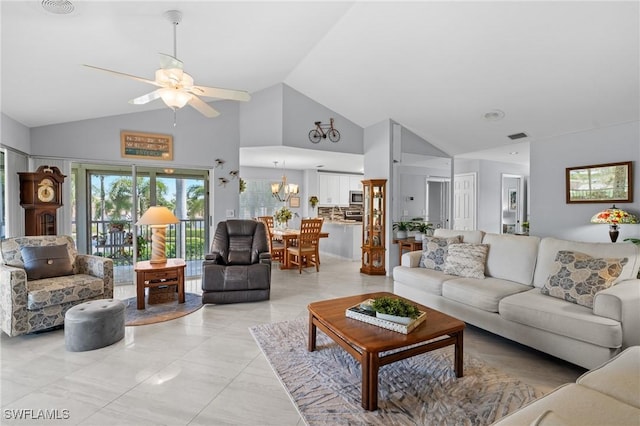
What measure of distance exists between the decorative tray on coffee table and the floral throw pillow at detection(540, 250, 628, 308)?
4.14 ft

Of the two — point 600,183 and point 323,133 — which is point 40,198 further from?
point 600,183

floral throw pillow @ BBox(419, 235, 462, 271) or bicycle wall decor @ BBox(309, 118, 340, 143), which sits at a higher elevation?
bicycle wall decor @ BBox(309, 118, 340, 143)

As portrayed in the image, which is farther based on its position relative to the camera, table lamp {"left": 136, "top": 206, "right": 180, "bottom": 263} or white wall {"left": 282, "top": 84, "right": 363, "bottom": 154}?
white wall {"left": 282, "top": 84, "right": 363, "bottom": 154}

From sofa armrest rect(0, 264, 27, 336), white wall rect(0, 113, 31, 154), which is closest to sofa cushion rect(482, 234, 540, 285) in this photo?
sofa armrest rect(0, 264, 27, 336)

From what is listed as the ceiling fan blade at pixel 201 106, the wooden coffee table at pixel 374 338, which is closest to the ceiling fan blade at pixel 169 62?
the ceiling fan blade at pixel 201 106

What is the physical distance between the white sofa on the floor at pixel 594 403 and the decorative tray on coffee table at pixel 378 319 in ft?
2.84

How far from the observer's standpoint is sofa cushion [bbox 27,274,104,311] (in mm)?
2861

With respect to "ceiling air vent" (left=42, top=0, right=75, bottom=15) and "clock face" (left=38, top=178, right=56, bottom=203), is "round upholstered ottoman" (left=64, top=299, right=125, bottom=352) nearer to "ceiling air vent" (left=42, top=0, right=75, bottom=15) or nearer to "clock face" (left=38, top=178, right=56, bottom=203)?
"clock face" (left=38, top=178, right=56, bottom=203)

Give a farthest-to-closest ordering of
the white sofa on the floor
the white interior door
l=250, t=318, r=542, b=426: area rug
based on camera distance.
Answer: the white interior door → l=250, t=318, r=542, b=426: area rug → the white sofa on the floor

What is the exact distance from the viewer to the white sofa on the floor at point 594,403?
1.15 metres

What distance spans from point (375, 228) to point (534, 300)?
341cm

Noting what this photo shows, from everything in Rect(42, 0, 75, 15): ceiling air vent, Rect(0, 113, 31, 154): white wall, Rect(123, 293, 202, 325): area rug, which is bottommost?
Rect(123, 293, 202, 325): area rug

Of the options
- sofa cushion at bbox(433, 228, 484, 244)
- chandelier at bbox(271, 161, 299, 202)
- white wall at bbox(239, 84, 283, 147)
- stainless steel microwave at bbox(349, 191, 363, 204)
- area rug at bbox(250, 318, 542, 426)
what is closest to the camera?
area rug at bbox(250, 318, 542, 426)

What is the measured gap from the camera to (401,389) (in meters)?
2.14
